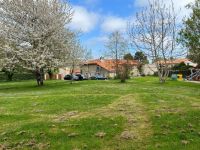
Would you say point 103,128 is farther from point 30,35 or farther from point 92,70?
point 92,70

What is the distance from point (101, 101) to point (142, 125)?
669 cm

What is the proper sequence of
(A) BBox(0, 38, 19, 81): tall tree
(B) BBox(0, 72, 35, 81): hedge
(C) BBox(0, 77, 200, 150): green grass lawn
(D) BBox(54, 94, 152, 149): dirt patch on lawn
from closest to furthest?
(C) BBox(0, 77, 200, 150): green grass lawn < (D) BBox(54, 94, 152, 149): dirt patch on lawn < (A) BBox(0, 38, 19, 81): tall tree < (B) BBox(0, 72, 35, 81): hedge

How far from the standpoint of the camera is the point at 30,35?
35.8 metres

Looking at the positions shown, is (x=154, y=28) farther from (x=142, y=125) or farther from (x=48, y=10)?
(x=142, y=125)

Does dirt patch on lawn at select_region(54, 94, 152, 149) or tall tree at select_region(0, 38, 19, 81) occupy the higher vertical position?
tall tree at select_region(0, 38, 19, 81)

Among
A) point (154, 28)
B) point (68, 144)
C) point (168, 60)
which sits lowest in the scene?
point (68, 144)

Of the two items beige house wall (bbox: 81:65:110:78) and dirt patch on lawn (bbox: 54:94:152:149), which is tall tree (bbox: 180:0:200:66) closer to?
dirt patch on lawn (bbox: 54:94:152:149)

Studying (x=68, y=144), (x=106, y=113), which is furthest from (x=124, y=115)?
(x=68, y=144)

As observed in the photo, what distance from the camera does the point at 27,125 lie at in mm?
11656

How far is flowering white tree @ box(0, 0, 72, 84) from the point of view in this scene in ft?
117

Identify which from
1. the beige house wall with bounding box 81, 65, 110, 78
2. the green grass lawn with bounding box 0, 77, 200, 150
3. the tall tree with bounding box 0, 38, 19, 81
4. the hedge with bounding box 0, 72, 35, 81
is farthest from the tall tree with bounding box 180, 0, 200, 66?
the beige house wall with bounding box 81, 65, 110, 78

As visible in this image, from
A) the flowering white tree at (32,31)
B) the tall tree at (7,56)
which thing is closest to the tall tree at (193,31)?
the flowering white tree at (32,31)

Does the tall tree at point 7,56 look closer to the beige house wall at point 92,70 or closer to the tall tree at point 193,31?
the tall tree at point 193,31

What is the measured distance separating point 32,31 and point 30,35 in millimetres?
465
